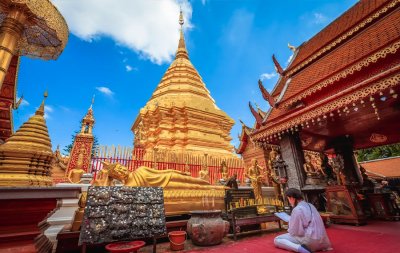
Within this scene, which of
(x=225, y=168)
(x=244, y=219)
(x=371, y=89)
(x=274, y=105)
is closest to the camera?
(x=371, y=89)

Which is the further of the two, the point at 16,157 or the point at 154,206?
the point at 154,206

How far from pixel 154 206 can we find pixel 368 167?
19.6 meters

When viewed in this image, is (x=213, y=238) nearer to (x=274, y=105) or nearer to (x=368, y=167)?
(x=274, y=105)

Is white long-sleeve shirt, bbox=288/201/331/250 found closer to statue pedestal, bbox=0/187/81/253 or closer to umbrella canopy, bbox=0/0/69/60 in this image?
statue pedestal, bbox=0/187/81/253

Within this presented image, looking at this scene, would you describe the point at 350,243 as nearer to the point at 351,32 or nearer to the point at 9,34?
the point at 351,32

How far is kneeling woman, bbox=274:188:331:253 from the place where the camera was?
2.93m

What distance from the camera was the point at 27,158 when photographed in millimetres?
2672

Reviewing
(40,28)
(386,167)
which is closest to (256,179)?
(40,28)

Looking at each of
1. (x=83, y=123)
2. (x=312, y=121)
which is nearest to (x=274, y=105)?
(x=312, y=121)

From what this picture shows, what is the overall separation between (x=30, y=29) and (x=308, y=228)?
690cm

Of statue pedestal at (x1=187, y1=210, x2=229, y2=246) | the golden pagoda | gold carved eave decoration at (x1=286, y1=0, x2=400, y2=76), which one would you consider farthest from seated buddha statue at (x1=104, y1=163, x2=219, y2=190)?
gold carved eave decoration at (x1=286, y1=0, x2=400, y2=76)

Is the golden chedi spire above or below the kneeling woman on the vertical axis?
above

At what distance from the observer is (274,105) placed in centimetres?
674

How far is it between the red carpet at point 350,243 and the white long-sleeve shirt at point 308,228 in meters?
0.34
